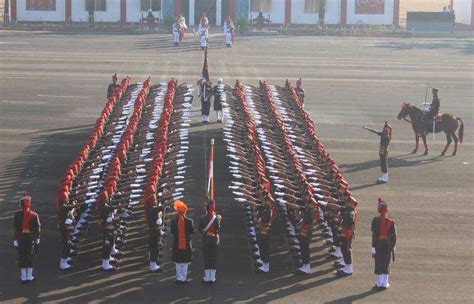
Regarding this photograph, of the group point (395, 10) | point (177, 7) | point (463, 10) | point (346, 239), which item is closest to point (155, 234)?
point (346, 239)

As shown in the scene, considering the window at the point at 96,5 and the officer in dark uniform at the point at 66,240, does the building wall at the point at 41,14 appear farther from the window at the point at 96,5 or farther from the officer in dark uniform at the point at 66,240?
the officer in dark uniform at the point at 66,240

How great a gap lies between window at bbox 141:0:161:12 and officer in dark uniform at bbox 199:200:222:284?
51.6 meters

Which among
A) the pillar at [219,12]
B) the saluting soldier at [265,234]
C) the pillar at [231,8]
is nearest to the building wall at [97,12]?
the pillar at [219,12]

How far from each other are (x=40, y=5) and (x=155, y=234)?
52791mm

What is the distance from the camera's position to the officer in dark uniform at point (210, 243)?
47.9ft

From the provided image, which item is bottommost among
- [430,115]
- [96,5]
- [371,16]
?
[430,115]

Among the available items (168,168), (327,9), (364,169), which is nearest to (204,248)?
Answer: (168,168)

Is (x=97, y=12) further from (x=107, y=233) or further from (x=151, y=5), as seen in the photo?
(x=107, y=233)

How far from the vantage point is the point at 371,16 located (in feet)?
218

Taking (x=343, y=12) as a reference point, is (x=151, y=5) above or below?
above

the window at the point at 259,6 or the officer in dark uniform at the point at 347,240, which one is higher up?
the window at the point at 259,6

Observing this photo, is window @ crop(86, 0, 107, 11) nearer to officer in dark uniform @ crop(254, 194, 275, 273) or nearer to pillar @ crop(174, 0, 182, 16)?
pillar @ crop(174, 0, 182, 16)

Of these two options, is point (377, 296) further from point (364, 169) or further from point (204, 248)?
point (364, 169)

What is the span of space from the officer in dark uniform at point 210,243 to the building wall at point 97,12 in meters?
52.0
